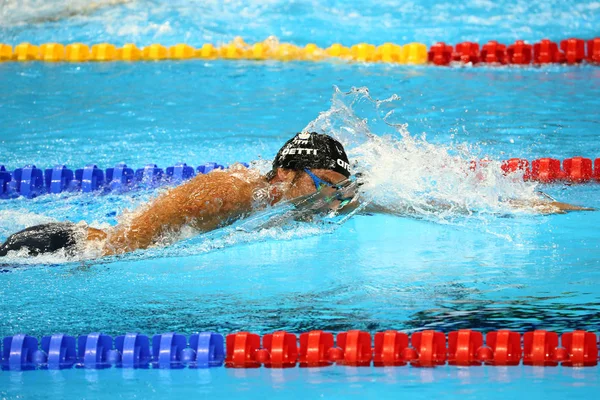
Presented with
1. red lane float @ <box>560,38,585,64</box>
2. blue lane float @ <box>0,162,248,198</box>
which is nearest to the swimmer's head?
blue lane float @ <box>0,162,248,198</box>

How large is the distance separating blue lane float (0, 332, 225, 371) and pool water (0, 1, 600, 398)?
0.19 ft

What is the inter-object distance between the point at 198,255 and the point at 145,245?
297mm

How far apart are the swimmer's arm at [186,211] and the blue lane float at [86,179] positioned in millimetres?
1372

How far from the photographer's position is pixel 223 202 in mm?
4367

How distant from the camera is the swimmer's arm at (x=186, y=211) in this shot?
4145 mm

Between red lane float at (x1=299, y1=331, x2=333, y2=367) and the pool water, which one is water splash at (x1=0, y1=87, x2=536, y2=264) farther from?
red lane float at (x1=299, y1=331, x2=333, y2=367)

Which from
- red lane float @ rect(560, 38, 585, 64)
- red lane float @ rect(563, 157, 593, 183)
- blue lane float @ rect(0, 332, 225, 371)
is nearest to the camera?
blue lane float @ rect(0, 332, 225, 371)

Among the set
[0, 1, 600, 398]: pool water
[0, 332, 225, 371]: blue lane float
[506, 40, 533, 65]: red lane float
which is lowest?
[0, 332, 225, 371]: blue lane float

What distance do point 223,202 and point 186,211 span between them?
215 mm

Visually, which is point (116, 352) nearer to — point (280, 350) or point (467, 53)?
point (280, 350)

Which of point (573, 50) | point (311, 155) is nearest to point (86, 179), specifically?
point (311, 155)

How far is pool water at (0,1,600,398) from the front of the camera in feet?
10.6

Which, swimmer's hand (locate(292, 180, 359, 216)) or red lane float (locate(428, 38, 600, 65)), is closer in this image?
swimmer's hand (locate(292, 180, 359, 216))

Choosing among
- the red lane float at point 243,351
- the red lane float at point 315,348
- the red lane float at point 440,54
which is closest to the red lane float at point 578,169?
the red lane float at point 315,348
